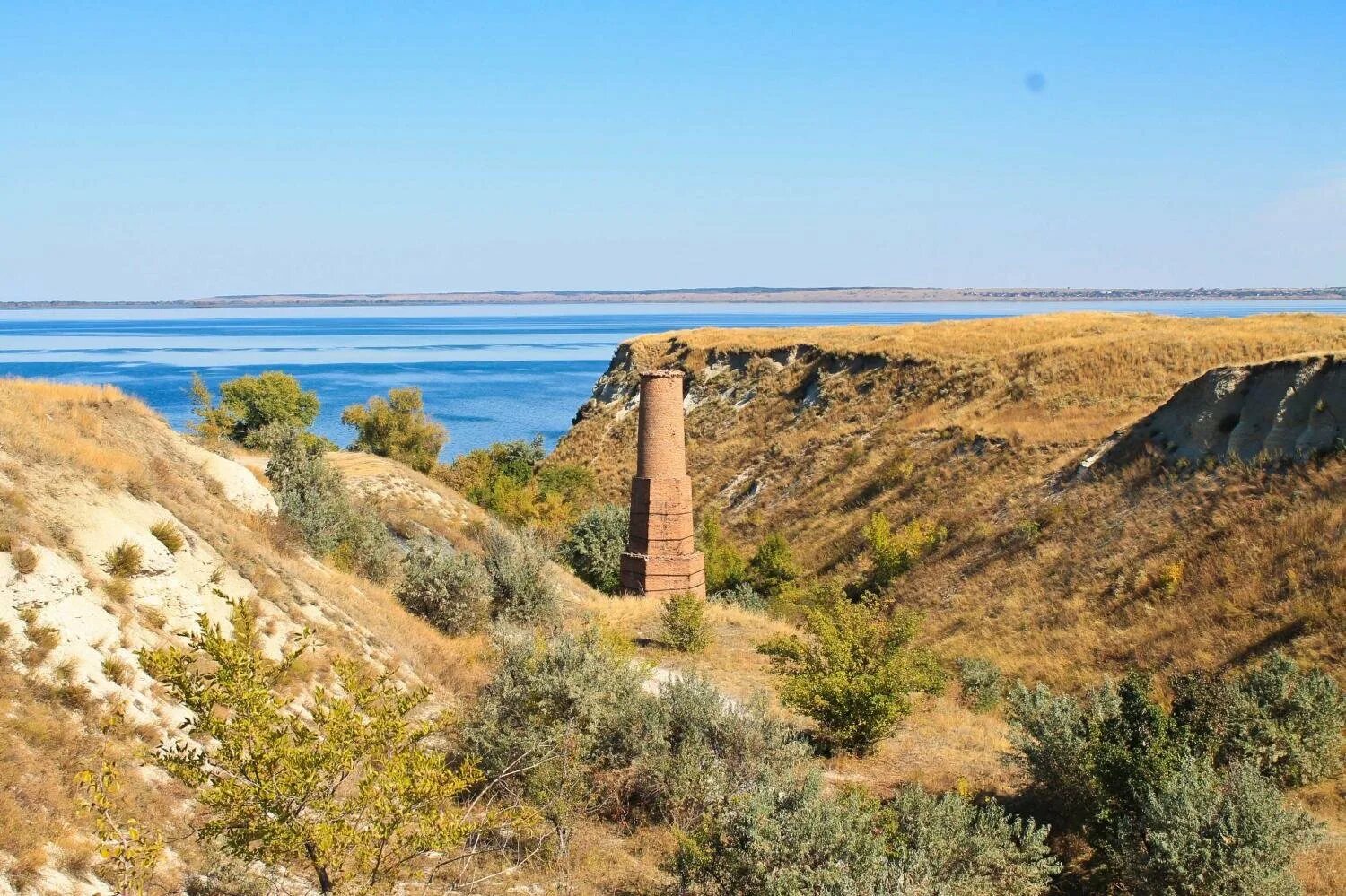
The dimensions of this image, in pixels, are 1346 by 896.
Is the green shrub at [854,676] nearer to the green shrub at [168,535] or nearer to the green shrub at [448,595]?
the green shrub at [448,595]

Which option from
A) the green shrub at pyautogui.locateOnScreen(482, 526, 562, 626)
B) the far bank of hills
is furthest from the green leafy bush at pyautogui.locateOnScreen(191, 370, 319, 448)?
the green shrub at pyautogui.locateOnScreen(482, 526, 562, 626)

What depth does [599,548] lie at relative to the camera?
28594mm

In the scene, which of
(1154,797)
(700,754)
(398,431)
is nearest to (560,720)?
(700,754)

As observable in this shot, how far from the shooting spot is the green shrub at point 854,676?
13.5 m

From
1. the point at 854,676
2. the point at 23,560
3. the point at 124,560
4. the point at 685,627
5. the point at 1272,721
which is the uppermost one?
the point at 23,560

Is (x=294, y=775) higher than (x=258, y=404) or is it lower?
higher

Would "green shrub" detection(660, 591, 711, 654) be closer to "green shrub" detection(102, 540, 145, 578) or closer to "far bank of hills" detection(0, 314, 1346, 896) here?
"far bank of hills" detection(0, 314, 1346, 896)

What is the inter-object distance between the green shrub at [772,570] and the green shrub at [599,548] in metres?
6.45

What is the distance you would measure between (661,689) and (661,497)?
10.7 meters

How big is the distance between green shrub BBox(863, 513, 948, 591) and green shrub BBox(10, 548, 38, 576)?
25225mm

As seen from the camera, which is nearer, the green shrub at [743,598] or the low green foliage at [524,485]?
the green shrub at [743,598]

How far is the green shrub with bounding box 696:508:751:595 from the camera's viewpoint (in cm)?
3354

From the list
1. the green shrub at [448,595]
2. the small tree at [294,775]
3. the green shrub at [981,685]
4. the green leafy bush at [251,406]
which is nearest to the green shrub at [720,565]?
the green shrub at [981,685]

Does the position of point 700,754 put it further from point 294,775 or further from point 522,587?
point 522,587
